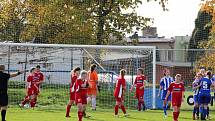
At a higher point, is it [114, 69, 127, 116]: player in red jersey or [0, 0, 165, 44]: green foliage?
[0, 0, 165, 44]: green foliage

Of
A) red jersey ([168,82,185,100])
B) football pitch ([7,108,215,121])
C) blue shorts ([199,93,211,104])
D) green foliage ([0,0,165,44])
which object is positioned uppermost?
green foliage ([0,0,165,44])

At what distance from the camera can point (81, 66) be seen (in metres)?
27.9

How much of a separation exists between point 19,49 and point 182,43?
5161 centimetres

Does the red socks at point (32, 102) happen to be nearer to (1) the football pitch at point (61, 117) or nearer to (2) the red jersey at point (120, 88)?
(1) the football pitch at point (61, 117)

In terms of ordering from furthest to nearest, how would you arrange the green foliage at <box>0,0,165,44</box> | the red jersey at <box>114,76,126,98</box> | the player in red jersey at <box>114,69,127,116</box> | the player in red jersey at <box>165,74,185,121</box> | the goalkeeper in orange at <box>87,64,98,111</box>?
the green foliage at <box>0,0,165,44</box>
the goalkeeper in orange at <box>87,64,98,111</box>
the red jersey at <box>114,76,126,98</box>
the player in red jersey at <box>114,69,127,116</box>
the player in red jersey at <box>165,74,185,121</box>

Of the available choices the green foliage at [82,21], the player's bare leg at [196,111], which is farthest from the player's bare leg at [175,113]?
the green foliage at [82,21]

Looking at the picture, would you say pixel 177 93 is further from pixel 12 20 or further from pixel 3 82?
pixel 12 20

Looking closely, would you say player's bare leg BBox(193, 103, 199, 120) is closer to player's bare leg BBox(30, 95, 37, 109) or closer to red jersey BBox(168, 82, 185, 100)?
red jersey BBox(168, 82, 185, 100)

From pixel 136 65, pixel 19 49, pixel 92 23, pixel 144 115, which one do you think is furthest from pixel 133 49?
pixel 92 23

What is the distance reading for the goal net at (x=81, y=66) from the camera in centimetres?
2536

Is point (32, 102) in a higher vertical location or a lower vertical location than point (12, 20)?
lower

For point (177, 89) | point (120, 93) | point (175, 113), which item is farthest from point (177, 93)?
point (120, 93)

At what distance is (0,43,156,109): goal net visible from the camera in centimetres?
2536

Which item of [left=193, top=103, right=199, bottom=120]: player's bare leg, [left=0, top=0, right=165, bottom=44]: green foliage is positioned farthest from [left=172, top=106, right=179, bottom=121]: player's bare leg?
[left=0, top=0, right=165, bottom=44]: green foliage
